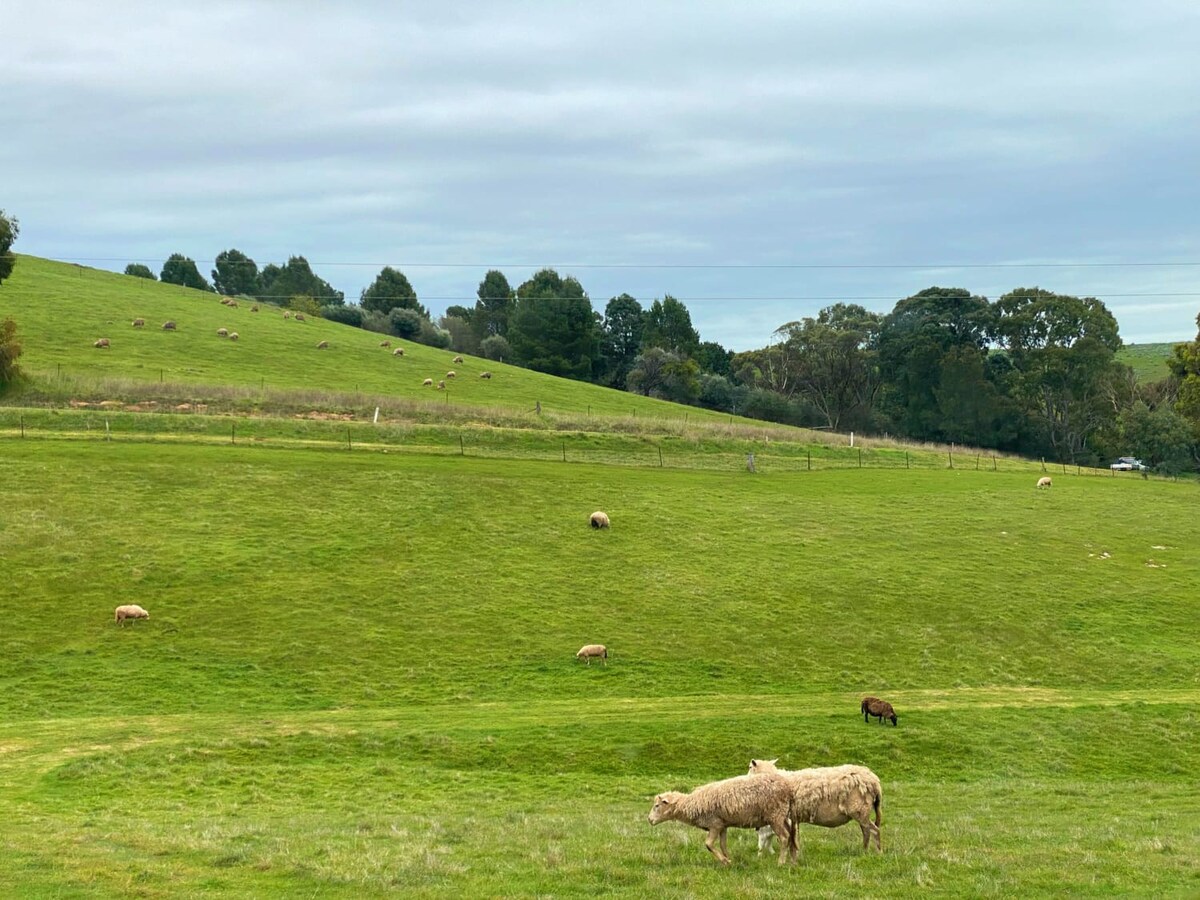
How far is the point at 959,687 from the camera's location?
121 ft

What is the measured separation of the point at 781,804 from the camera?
17.0 meters

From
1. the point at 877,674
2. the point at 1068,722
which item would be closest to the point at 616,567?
the point at 877,674

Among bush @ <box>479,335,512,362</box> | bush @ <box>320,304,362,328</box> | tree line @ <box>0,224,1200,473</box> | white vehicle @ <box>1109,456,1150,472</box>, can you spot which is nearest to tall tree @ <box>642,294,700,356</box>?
tree line @ <box>0,224,1200,473</box>

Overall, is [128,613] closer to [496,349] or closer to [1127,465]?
[1127,465]

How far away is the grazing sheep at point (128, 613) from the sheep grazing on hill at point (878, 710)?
1025 inches

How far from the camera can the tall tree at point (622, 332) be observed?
168 meters

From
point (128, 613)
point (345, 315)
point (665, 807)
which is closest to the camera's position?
point (665, 807)

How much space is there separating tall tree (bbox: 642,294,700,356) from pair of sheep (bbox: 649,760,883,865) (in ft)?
496

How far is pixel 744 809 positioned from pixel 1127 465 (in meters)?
123

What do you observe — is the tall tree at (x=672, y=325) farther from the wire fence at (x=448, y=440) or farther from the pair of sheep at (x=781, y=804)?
the pair of sheep at (x=781, y=804)

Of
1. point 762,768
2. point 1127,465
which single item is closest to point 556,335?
point 1127,465

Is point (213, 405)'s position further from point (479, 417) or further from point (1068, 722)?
point (1068, 722)

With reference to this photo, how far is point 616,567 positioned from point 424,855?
32.4 meters

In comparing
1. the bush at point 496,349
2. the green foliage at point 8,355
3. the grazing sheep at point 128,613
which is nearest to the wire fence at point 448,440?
the green foliage at point 8,355
